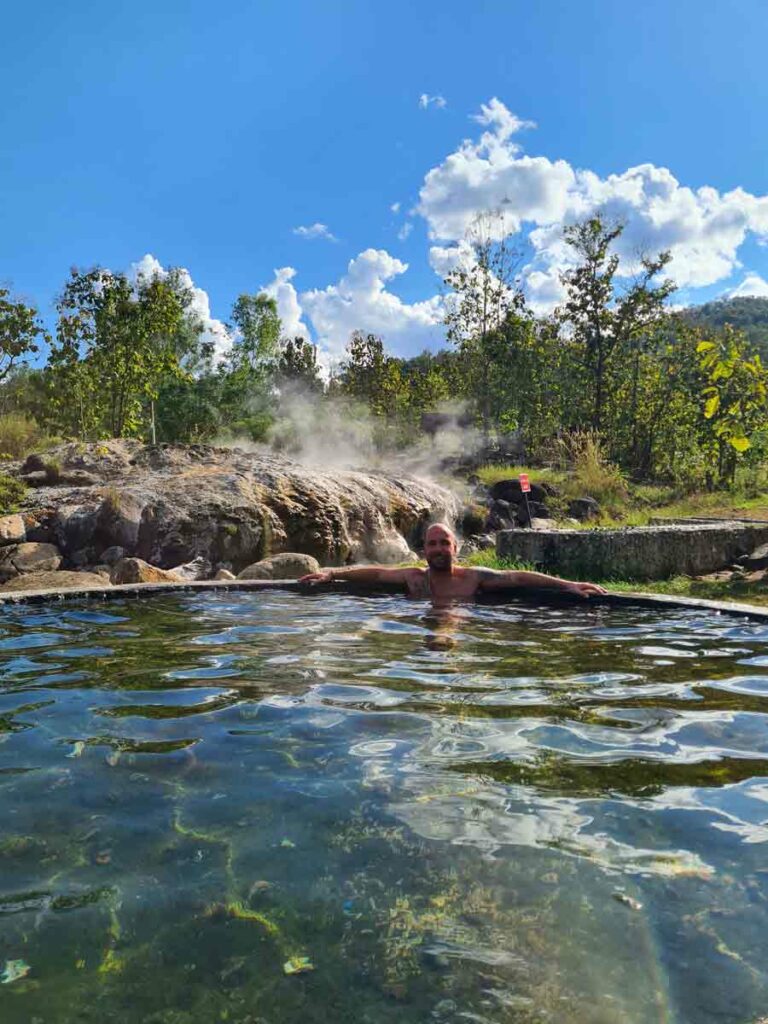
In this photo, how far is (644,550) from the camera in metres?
7.21

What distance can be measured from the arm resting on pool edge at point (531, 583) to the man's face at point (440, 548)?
29 cm

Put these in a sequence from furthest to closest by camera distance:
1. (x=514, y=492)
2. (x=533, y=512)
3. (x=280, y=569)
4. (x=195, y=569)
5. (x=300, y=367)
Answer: (x=300, y=367) → (x=514, y=492) → (x=533, y=512) → (x=195, y=569) → (x=280, y=569)

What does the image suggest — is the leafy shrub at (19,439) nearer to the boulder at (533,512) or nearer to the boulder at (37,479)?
the boulder at (37,479)

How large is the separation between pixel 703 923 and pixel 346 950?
0.71 meters

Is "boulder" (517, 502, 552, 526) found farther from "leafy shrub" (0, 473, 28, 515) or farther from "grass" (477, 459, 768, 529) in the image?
"leafy shrub" (0, 473, 28, 515)

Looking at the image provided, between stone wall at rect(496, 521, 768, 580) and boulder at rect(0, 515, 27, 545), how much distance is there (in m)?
6.11

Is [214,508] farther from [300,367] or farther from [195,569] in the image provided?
[300,367]

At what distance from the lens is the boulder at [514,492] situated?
1395 cm

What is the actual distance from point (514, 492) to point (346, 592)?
8689mm

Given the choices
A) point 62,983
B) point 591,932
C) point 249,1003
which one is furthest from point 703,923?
point 62,983

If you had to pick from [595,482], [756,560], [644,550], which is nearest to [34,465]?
[644,550]

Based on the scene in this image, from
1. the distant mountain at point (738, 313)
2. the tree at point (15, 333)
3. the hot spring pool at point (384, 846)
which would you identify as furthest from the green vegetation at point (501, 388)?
the distant mountain at point (738, 313)

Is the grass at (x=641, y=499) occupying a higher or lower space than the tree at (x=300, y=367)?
lower

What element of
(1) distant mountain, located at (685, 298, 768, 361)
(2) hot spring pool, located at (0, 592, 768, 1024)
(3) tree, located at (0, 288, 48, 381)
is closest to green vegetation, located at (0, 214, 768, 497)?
(3) tree, located at (0, 288, 48, 381)
